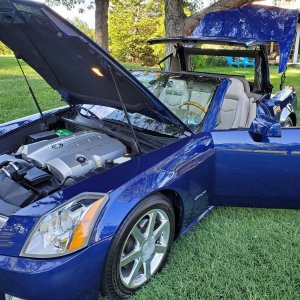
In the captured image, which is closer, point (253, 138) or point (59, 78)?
point (253, 138)

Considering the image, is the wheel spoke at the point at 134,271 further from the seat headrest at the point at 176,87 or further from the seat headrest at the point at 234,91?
the seat headrest at the point at 234,91

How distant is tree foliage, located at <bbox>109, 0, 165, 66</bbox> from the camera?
81.4ft

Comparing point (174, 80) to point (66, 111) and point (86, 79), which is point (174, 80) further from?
point (66, 111)

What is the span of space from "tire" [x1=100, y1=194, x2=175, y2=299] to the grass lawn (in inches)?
3.9

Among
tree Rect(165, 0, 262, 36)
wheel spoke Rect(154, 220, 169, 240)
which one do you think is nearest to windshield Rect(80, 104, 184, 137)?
wheel spoke Rect(154, 220, 169, 240)

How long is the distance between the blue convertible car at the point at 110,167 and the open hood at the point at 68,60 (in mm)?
12

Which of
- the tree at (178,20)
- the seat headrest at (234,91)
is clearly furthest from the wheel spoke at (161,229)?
the tree at (178,20)

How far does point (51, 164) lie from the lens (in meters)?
2.39

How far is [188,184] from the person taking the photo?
2438 mm

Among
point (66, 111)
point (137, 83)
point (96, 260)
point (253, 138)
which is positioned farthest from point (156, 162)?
point (66, 111)

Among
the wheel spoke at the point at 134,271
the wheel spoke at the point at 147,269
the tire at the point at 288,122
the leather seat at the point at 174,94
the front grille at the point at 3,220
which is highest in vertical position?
the leather seat at the point at 174,94

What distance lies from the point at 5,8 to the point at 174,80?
1.73m

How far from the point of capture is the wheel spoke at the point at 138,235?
81.0 inches

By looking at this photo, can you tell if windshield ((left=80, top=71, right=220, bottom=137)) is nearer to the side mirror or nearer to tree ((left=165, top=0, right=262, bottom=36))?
the side mirror
